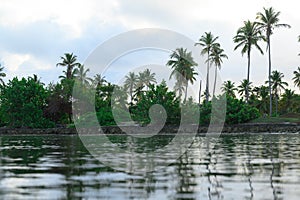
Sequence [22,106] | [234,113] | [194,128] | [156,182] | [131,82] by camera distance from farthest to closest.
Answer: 1. [131,82]
2. [22,106]
3. [234,113]
4. [194,128]
5. [156,182]

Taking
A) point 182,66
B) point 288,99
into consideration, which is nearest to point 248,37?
point 182,66

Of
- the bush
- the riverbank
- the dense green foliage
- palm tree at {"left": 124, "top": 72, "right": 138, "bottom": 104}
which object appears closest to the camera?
the riverbank

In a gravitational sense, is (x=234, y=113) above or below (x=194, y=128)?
above

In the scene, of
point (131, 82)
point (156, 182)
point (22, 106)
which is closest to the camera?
point (156, 182)

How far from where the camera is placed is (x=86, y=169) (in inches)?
686

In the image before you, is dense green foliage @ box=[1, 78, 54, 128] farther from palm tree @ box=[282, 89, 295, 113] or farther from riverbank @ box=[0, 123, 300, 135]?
palm tree @ box=[282, 89, 295, 113]

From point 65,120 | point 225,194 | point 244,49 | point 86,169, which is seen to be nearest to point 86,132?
point 65,120

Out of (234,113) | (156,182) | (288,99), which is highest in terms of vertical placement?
(288,99)

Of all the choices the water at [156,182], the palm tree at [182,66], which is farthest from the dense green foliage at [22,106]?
the water at [156,182]

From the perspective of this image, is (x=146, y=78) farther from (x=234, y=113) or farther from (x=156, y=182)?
(x=156, y=182)

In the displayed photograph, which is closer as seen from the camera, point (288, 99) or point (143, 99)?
point (143, 99)

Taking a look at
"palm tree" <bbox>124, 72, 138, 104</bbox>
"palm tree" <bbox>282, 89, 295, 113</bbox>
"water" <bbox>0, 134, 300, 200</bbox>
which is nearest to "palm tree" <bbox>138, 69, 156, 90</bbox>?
"palm tree" <bbox>124, 72, 138, 104</bbox>

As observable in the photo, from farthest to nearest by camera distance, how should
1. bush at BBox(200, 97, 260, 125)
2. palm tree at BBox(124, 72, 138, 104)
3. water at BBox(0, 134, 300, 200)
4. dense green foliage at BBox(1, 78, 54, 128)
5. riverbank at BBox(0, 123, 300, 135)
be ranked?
palm tree at BBox(124, 72, 138, 104) < dense green foliage at BBox(1, 78, 54, 128) < bush at BBox(200, 97, 260, 125) < riverbank at BBox(0, 123, 300, 135) < water at BBox(0, 134, 300, 200)

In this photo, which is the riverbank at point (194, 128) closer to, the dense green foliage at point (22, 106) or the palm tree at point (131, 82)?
the dense green foliage at point (22, 106)
